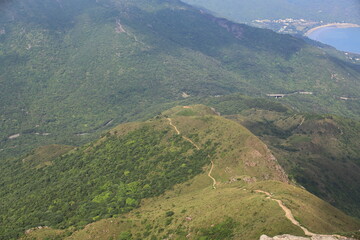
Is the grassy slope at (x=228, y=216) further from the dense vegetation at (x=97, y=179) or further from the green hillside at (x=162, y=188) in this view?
the dense vegetation at (x=97, y=179)

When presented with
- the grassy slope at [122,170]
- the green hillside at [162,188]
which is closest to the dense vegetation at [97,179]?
the grassy slope at [122,170]

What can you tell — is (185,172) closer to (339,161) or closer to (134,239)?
(134,239)

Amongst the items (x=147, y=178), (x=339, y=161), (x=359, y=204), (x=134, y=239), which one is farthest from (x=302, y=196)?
(x=339, y=161)

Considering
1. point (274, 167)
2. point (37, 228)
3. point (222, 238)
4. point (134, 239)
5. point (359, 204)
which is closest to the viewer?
point (222, 238)

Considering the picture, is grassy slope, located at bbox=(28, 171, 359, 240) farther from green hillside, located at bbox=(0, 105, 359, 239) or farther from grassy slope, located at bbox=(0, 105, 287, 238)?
grassy slope, located at bbox=(0, 105, 287, 238)

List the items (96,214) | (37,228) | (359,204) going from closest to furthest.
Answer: (37,228) < (96,214) < (359,204)

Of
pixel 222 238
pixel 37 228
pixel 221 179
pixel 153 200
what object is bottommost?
pixel 37 228

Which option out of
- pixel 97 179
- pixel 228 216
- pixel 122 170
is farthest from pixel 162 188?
pixel 228 216

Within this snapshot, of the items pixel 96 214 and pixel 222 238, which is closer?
pixel 222 238

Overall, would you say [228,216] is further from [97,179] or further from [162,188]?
[97,179]
